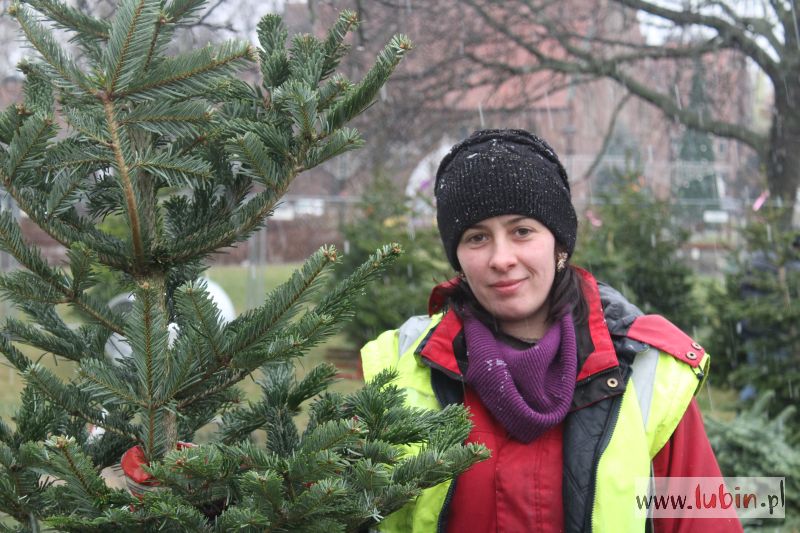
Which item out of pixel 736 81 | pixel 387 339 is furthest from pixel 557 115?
pixel 387 339

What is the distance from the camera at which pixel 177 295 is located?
141 cm

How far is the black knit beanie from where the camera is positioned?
211 cm

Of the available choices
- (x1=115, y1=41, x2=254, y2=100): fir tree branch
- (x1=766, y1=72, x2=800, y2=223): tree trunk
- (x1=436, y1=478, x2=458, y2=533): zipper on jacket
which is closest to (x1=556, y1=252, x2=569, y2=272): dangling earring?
(x1=436, y1=478, x2=458, y2=533): zipper on jacket

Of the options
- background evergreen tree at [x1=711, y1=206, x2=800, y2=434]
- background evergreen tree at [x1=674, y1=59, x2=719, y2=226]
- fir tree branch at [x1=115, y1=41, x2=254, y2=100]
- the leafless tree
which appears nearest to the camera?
fir tree branch at [x1=115, y1=41, x2=254, y2=100]

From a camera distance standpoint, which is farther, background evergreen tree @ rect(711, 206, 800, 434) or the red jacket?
background evergreen tree @ rect(711, 206, 800, 434)

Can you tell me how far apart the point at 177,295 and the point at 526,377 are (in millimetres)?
999

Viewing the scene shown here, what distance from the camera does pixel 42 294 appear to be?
5.04ft

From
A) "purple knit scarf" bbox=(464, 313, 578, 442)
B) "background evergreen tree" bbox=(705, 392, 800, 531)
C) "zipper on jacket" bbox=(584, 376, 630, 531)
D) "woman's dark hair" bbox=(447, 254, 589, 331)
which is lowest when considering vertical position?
"background evergreen tree" bbox=(705, 392, 800, 531)

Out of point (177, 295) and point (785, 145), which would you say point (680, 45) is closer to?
point (785, 145)

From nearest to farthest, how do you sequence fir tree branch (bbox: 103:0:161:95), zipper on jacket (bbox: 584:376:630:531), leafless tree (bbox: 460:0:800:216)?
fir tree branch (bbox: 103:0:161:95) → zipper on jacket (bbox: 584:376:630:531) → leafless tree (bbox: 460:0:800:216)

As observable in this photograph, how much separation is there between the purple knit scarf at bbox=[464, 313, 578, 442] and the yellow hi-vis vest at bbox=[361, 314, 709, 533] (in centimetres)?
13

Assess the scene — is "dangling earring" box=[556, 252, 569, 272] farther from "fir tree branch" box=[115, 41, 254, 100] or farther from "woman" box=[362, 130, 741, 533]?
"fir tree branch" box=[115, 41, 254, 100]

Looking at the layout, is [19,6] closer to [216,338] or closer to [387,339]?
[216,338]

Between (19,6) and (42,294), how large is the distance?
0.52 meters
